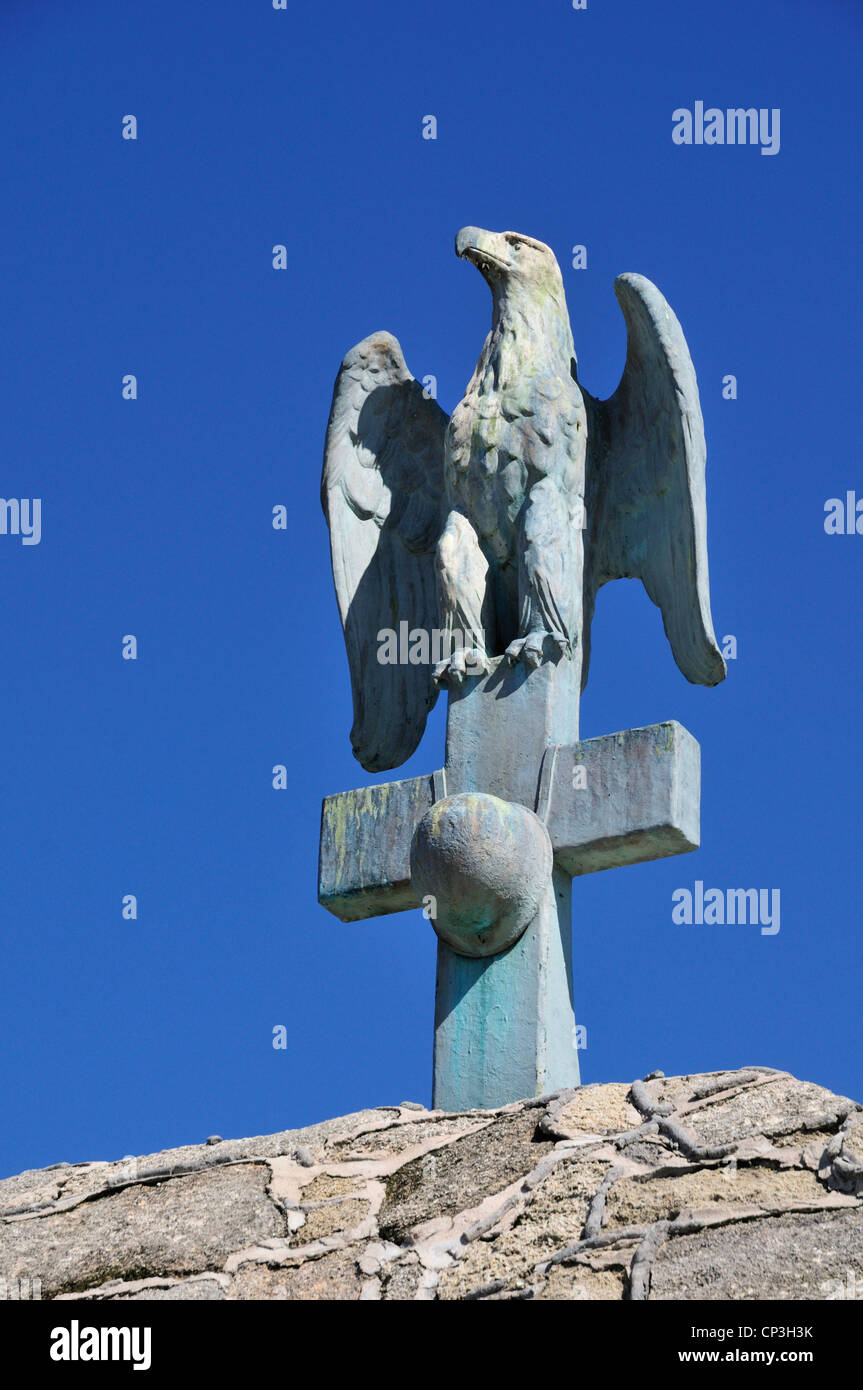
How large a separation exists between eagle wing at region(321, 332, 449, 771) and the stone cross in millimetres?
949

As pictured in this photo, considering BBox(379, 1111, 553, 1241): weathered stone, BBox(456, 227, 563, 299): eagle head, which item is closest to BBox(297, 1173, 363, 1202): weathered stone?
BBox(379, 1111, 553, 1241): weathered stone

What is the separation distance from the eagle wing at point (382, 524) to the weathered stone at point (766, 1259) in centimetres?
432

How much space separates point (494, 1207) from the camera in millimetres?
7035

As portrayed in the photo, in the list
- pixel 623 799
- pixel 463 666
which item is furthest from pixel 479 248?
pixel 623 799

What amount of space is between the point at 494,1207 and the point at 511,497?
12.5 ft

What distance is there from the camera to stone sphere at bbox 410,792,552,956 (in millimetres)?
8852

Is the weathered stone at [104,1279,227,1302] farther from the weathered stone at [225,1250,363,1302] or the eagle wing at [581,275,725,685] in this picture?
the eagle wing at [581,275,725,685]

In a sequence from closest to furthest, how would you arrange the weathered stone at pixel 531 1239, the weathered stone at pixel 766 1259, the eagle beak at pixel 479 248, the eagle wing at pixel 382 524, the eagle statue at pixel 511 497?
the weathered stone at pixel 766 1259 < the weathered stone at pixel 531 1239 < the eagle statue at pixel 511 497 < the eagle beak at pixel 479 248 < the eagle wing at pixel 382 524

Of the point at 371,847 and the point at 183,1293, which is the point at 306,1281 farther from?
the point at 371,847

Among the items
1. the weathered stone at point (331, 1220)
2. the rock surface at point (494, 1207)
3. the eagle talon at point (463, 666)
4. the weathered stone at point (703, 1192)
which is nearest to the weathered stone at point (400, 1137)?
the rock surface at point (494, 1207)

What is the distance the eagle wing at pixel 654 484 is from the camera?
383 inches

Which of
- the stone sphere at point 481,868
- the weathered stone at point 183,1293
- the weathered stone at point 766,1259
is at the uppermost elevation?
the stone sphere at point 481,868

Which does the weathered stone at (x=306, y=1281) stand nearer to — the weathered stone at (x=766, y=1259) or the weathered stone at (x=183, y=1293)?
the weathered stone at (x=183, y=1293)

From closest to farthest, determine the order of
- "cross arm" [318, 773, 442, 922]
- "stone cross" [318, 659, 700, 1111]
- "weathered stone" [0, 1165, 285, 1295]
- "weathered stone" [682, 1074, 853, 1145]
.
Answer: "weathered stone" [682, 1074, 853, 1145] < "weathered stone" [0, 1165, 285, 1295] < "stone cross" [318, 659, 700, 1111] < "cross arm" [318, 773, 442, 922]
